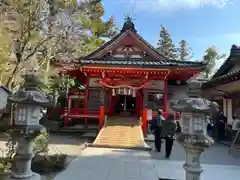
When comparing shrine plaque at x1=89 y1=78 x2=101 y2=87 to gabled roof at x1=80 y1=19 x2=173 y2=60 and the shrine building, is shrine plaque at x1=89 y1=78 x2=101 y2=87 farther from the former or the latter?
the shrine building

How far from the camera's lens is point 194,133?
437 cm

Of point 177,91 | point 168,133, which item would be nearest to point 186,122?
point 168,133

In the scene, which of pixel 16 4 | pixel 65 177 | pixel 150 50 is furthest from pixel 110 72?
pixel 65 177

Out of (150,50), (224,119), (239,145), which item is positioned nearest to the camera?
(239,145)

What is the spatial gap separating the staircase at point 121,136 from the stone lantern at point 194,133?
15.7ft

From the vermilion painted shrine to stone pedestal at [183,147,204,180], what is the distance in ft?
24.6

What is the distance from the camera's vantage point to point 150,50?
45.9 ft

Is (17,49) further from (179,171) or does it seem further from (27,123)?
(179,171)

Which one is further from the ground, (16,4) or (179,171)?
(16,4)

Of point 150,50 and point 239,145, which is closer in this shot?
point 239,145

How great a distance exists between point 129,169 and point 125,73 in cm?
730

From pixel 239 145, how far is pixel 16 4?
42.3ft

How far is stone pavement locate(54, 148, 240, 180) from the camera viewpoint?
551 centimetres

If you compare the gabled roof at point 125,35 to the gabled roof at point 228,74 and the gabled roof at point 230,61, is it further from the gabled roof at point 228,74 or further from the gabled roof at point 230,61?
the gabled roof at point 230,61
